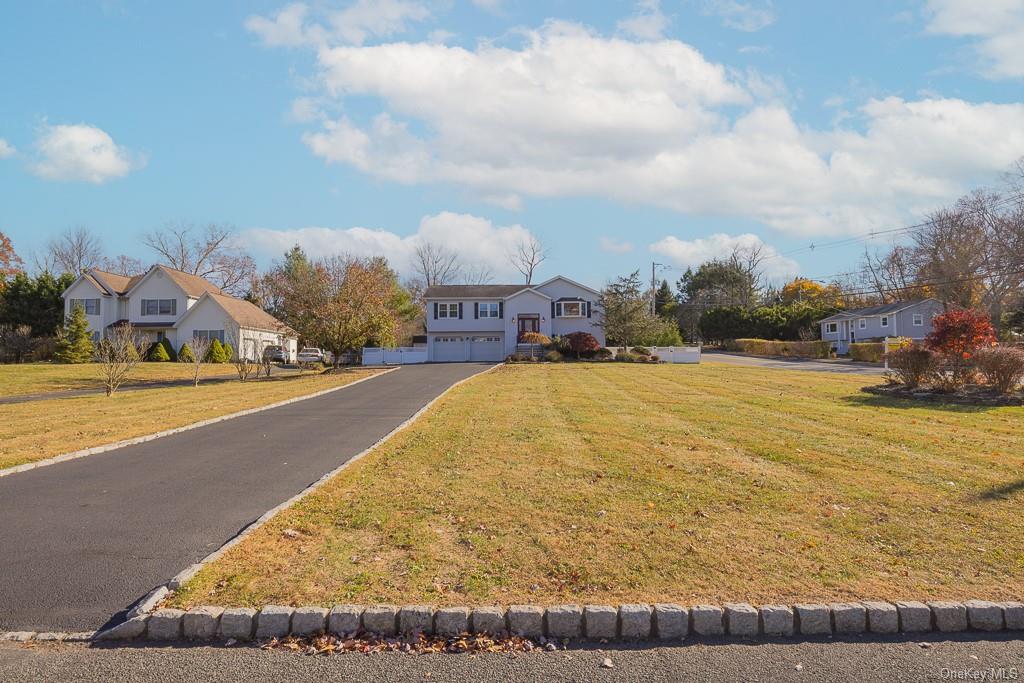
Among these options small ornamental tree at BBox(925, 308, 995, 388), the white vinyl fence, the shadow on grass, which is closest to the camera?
the shadow on grass

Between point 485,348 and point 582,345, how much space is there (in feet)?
40.0

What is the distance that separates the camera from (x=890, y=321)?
5962 centimetres

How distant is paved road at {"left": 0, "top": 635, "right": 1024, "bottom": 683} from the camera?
4.30 m

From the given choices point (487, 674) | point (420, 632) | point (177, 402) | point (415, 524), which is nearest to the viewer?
point (487, 674)

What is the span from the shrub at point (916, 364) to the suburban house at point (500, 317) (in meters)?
34.1

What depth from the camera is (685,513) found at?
23.3ft

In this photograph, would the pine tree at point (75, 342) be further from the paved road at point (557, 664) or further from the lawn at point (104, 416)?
the paved road at point (557, 664)

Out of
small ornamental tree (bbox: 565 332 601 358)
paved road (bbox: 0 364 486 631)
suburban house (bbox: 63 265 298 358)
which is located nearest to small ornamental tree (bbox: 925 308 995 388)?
paved road (bbox: 0 364 486 631)

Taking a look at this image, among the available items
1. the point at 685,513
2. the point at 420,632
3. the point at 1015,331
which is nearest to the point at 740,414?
the point at 685,513

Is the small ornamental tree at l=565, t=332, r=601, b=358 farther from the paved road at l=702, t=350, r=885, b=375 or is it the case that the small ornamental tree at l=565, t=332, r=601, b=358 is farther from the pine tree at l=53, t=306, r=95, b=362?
the pine tree at l=53, t=306, r=95, b=362

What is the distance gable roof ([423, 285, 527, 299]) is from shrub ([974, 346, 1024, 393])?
39301mm

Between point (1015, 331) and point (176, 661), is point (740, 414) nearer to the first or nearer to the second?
point (176, 661)

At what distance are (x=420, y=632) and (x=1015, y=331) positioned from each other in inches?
2462

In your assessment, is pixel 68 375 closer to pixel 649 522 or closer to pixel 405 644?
pixel 649 522
